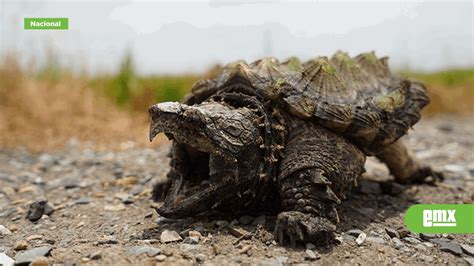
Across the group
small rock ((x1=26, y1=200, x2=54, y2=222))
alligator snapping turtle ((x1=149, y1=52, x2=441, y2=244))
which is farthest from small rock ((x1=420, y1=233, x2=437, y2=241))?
small rock ((x1=26, y1=200, x2=54, y2=222))

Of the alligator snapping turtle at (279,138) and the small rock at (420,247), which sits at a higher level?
the alligator snapping turtle at (279,138)

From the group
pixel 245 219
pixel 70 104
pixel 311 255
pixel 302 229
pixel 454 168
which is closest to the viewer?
pixel 311 255

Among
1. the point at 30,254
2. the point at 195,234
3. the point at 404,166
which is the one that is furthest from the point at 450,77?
the point at 30,254

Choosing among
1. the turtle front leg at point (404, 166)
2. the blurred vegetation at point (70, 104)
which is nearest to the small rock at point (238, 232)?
the turtle front leg at point (404, 166)

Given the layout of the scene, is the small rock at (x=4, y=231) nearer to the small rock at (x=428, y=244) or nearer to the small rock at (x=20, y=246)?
the small rock at (x=20, y=246)

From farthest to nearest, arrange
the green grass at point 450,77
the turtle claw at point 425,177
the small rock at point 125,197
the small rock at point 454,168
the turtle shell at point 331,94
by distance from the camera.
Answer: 1. the green grass at point 450,77
2. the small rock at point 454,168
3. the turtle claw at point 425,177
4. the small rock at point 125,197
5. the turtle shell at point 331,94

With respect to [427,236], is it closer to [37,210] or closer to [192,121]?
[192,121]

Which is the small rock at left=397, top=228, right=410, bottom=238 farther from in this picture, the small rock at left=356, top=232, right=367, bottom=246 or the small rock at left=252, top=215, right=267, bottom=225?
the small rock at left=252, top=215, right=267, bottom=225
